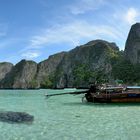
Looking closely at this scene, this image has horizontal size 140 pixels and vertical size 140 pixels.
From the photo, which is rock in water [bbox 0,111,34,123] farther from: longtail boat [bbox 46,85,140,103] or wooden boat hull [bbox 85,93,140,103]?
wooden boat hull [bbox 85,93,140,103]

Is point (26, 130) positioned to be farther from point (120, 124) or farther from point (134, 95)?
point (134, 95)

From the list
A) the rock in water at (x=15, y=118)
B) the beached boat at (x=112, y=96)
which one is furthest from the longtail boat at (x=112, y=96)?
the rock in water at (x=15, y=118)

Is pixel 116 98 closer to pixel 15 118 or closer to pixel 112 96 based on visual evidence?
pixel 112 96

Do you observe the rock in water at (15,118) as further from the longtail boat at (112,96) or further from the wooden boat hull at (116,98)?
the wooden boat hull at (116,98)

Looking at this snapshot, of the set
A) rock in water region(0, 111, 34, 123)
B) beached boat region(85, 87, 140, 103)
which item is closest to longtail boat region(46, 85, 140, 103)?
beached boat region(85, 87, 140, 103)

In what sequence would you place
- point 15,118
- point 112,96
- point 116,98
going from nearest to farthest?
point 15,118, point 116,98, point 112,96

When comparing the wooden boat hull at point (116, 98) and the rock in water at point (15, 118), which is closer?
the rock in water at point (15, 118)

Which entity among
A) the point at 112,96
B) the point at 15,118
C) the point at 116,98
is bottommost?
the point at 15,118

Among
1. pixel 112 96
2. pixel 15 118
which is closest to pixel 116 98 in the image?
pixel 112 96

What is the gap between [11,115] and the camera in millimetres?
28922

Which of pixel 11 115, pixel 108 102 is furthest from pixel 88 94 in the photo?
pixel 11 115

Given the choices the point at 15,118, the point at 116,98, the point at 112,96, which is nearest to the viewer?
the point at 15,118

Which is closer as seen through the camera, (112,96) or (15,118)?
(15,118)

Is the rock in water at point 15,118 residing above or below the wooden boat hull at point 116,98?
below
